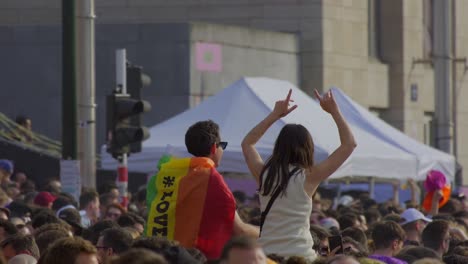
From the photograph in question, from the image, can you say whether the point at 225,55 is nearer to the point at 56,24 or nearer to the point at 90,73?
the point at 56,24

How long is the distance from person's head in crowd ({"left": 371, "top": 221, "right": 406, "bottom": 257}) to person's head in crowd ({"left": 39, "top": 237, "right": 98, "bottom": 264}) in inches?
227

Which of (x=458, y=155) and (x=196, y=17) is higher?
(x=196, y=17)

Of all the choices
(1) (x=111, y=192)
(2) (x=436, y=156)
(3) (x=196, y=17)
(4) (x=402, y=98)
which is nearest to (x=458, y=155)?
(4) (x=402, y=98)

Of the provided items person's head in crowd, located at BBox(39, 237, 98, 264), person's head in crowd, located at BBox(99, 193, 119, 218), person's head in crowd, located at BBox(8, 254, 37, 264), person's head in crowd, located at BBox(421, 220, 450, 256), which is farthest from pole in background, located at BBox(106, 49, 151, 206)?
person's head in crowd, located at BBox(39, 237, 98, 264)

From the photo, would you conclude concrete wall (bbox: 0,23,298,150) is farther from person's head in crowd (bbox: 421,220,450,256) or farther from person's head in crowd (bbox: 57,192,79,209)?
person's head in crowd (bbox: 421,220,450,256)

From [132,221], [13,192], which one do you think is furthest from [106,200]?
[132,221]

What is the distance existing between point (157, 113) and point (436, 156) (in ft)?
27.9

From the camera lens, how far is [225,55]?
32344 millimetres

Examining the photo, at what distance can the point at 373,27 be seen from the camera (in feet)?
126

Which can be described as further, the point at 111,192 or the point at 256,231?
the point at 111,192

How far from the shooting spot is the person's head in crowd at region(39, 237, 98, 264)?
8164 millimetres

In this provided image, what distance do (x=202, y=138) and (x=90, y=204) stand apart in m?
7.85

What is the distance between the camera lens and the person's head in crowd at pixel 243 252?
7309 mm

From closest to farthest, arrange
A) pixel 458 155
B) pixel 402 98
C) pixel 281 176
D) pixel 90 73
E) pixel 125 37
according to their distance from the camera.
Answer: pixel 281 176
pixel 90 73
pixel 125 37
pixel 402 98
pixel 458 155
